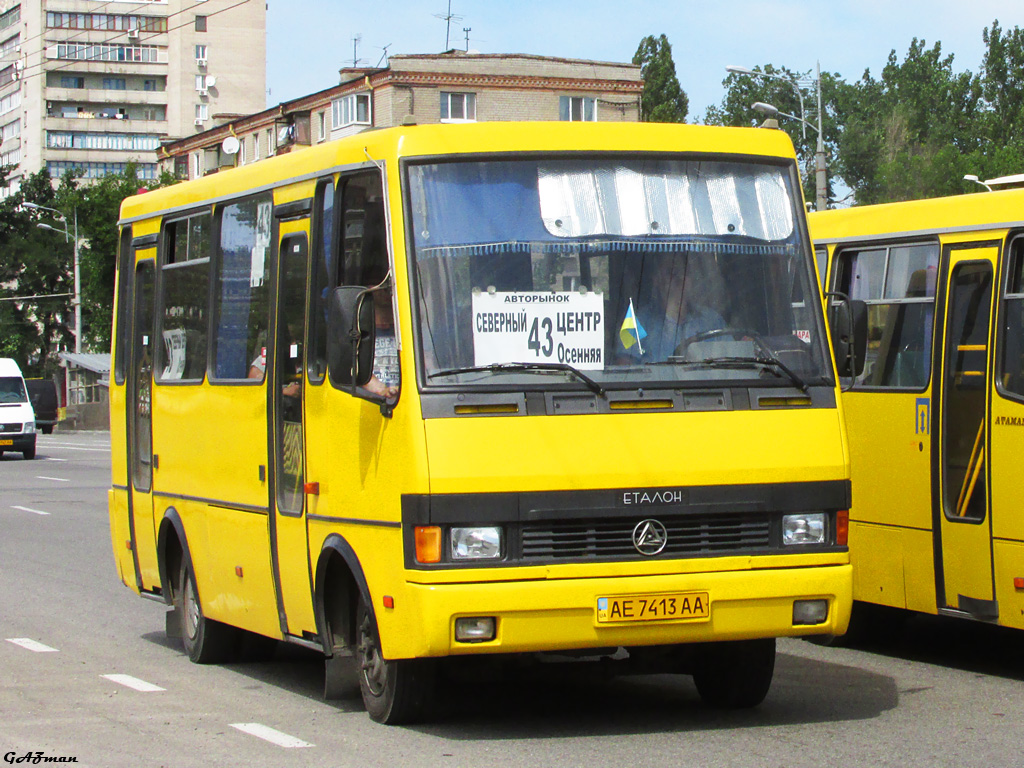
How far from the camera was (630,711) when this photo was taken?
8477mm

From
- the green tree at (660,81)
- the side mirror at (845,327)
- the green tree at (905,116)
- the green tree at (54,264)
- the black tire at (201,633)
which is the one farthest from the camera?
the green tree at (905,116)

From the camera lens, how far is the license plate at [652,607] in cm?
738

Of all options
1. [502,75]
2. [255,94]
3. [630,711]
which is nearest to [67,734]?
[630,711]

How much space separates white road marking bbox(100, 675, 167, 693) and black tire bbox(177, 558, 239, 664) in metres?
0.63

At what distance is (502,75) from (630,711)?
226 ft

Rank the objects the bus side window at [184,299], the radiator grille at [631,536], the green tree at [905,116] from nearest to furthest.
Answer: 1. the radiator grille at [631,536]
2. the bus side window at [184,299]
3. the green tree at [905,116]

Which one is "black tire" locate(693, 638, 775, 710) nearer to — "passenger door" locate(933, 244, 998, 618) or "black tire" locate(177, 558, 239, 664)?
"passenger door" locate(933, 244, 998, 618)

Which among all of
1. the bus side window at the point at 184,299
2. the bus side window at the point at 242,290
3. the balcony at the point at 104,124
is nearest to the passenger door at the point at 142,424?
the bus side window at the point at 184,299

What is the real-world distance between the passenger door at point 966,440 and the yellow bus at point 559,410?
1960 millimetres

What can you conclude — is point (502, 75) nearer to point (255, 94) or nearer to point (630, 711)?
point (255, 94)

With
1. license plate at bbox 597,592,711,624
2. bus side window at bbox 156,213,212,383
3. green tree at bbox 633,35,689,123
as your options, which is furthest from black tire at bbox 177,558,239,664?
green tree at bbox 633,35,689,123

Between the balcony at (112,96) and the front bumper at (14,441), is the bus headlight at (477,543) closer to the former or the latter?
the front bumper at (14,441)

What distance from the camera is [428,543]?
23.9 feet

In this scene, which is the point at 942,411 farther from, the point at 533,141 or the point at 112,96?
the point at 112,96
